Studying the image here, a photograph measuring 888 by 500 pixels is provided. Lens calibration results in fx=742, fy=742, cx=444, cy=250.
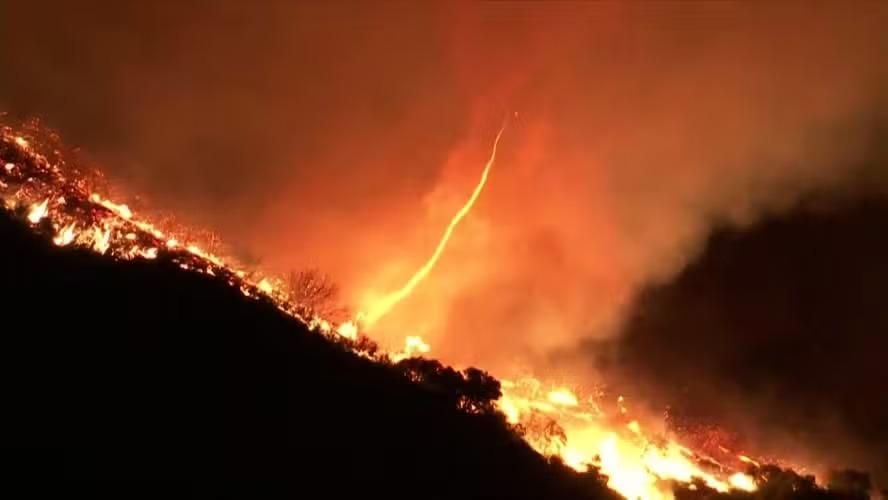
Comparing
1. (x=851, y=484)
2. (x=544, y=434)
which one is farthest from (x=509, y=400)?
(x=851, y=484)

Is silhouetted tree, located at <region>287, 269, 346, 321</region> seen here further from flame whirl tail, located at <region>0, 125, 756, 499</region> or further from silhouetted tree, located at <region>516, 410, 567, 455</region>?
silhouetted tree, located at <region>516, 410, 567, 455</region>

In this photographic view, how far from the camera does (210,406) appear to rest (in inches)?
642

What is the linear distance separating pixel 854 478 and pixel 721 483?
391 cm

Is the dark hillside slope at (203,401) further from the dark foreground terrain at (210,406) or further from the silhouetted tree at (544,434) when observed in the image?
the silhouetted tree at (544,434)

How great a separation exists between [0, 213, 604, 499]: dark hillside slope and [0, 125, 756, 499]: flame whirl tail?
1809mm

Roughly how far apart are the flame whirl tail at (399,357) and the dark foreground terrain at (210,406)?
1628 millimetres

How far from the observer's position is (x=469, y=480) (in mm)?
17578

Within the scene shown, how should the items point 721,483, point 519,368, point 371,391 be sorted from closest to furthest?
point 371,391 < point 721,483 < point 519,368

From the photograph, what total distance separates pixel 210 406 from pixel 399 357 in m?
10.5

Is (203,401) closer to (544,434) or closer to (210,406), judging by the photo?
(210,406)

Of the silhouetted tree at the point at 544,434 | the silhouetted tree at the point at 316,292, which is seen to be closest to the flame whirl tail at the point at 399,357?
the silhouetted tree at the point at 544,434

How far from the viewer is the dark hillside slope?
14078 mm

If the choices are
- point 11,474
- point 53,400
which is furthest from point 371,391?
point 11,474

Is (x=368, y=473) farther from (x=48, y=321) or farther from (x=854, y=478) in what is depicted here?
(x=854, y=478)
